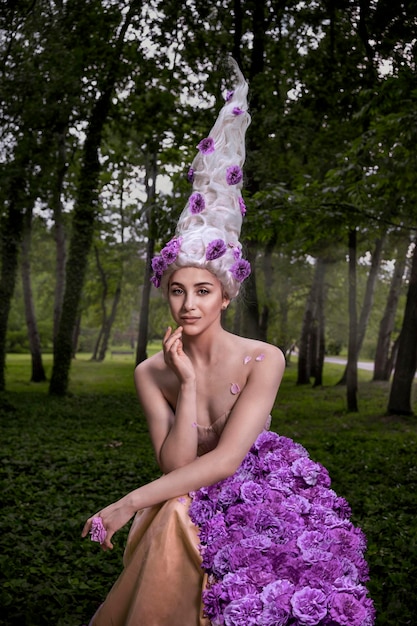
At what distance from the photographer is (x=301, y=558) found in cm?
221

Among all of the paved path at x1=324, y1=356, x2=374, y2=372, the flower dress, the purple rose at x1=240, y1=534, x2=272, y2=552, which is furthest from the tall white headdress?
the paved path at x1=324, y1=356, x2=374, y2=372

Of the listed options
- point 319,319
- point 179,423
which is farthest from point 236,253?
point 319,319

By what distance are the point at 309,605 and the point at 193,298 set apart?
1.32m

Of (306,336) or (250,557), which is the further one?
(306,336)

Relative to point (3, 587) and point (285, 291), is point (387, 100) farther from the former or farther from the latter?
point (285, 291)

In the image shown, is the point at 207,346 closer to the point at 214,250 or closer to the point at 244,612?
the point at 214,250

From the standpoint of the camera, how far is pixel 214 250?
2.69m

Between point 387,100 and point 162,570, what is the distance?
6.67 metres

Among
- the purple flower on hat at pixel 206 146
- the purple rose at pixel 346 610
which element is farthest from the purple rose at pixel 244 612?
the purple flower on hat at pixel 206 146

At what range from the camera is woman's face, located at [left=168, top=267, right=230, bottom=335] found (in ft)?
8.82

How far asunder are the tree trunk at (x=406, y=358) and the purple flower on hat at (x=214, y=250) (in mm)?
A: 10610

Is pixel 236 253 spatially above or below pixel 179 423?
above

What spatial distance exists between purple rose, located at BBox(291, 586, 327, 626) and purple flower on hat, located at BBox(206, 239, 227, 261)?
141 cm

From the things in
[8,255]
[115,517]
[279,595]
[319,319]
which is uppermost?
[8,255]
